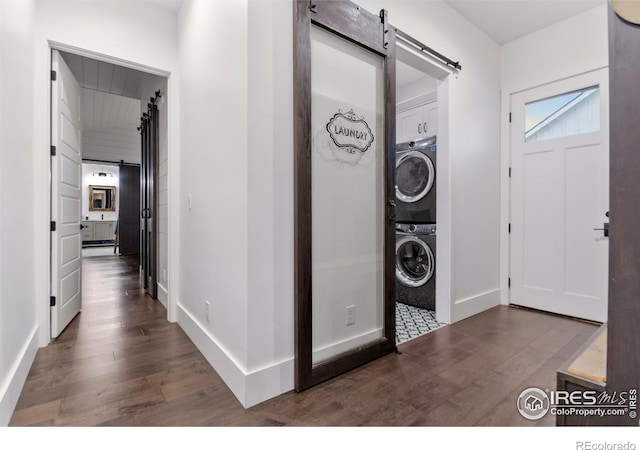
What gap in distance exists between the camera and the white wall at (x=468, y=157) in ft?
9.27

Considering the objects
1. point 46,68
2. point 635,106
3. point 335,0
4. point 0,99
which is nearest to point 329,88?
point 335,0

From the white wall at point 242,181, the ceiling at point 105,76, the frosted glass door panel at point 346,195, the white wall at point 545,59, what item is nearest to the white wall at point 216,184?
the white wall at point 242,181

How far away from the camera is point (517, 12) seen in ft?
9.64

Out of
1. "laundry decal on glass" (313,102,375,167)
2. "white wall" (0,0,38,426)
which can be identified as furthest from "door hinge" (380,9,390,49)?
"white wall" (0,0,38,426)

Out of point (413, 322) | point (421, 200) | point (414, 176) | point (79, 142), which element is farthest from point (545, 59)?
point (79, 142)

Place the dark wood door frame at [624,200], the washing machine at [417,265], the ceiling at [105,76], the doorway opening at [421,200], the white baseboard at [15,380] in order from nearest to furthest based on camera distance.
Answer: the dark wood door frame at [624,200], the white baseboard at [15,380], the doorway opening at [421,200], the washing machine at [417,265], the ceiling at [105,76]

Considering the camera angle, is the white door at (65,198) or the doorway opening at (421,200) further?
the doorway opening at (421,200)

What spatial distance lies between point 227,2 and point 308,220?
4.52ft

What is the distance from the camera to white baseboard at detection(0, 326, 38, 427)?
1.40 m

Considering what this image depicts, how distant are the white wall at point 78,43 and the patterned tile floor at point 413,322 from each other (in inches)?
108

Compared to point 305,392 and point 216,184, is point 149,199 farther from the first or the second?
point 305,392

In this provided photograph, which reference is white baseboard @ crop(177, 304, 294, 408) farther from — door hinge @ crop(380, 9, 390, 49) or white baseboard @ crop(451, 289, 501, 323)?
door hinge @ crop(380, 9, 390, 49)

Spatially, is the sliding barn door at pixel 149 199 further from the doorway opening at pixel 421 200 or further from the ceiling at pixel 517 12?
the ceiling at pixel 517 12
